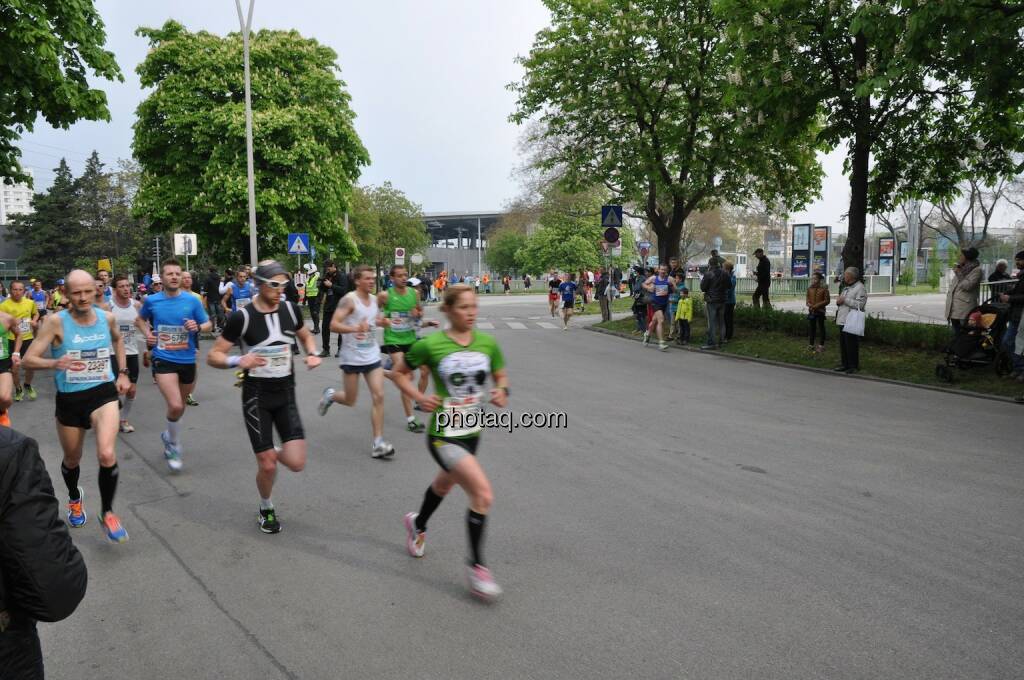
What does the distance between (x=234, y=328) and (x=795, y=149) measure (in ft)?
58.4

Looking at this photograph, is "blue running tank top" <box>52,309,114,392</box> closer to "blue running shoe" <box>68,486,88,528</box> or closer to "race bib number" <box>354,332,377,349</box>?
"blue running shoe" <box>68,486,88,528</box>

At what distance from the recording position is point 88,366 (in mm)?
5504

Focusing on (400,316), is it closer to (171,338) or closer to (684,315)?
(171,338)

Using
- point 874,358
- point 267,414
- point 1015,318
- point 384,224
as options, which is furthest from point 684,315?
point 384,224

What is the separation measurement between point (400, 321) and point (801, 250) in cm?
3373

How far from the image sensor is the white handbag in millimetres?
12938

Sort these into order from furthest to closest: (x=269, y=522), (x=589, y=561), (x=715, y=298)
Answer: (x=715, y=298)
(x=269, y=522)
(x=589, y=561)

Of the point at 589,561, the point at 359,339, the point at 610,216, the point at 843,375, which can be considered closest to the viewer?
the point at 589,561

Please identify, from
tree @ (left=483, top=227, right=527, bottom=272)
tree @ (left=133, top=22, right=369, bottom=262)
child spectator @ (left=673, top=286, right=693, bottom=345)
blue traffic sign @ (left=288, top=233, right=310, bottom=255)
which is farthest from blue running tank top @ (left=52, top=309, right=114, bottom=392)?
tree @ (left=483, top=227, right=527, bottom=272)

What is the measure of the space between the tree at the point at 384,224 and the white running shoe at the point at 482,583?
55136 mm

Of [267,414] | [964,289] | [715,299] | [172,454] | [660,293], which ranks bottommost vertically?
[172,454]

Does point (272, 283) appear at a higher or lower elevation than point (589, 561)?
higher

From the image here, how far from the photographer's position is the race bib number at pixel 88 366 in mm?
5445

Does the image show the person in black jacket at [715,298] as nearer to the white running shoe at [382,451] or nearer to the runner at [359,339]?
the runner at [359,339]
